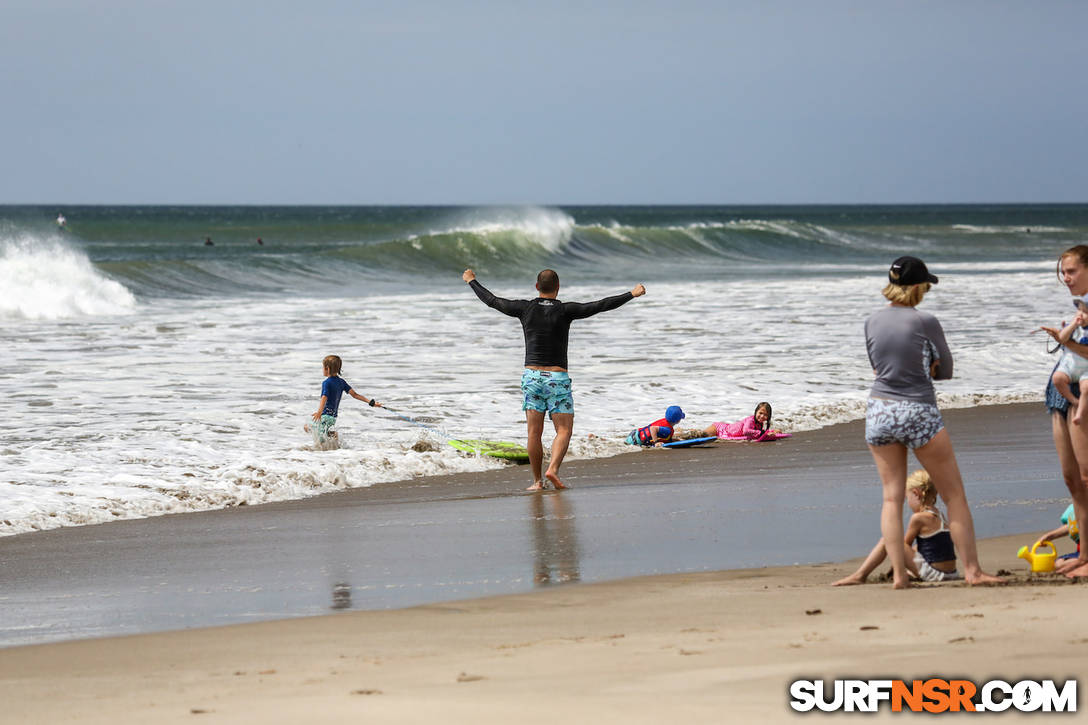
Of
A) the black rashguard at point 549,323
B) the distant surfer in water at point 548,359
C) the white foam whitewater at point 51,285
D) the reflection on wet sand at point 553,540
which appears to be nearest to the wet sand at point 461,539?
the reflection on wet sand at point 553,540

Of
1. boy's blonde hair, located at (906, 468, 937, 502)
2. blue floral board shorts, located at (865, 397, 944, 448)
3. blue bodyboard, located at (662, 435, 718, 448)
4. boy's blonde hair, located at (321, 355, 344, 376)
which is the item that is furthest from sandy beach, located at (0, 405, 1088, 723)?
blue bodyboard, located at (662, 435, 718, 448)

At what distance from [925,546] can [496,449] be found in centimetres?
549

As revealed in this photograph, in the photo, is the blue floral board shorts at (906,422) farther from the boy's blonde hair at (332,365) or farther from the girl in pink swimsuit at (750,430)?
the boy's blonde hair at (332,365)

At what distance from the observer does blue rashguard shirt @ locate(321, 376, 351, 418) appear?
1099 cm

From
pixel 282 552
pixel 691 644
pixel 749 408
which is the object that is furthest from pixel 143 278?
pixel 691 644

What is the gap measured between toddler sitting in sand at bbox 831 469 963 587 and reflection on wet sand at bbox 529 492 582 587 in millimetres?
1421

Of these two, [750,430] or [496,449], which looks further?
[750,430]

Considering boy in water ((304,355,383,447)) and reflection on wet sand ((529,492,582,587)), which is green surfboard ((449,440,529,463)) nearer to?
boy in water ((304,355,383,447))

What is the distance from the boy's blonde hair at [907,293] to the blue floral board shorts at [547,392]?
4.31 m

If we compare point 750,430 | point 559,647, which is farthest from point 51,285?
point 559,647

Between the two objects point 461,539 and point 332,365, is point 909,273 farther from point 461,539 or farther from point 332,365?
point 332,365

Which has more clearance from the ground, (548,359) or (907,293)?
(907,293)

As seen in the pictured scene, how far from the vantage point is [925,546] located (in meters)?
6.01

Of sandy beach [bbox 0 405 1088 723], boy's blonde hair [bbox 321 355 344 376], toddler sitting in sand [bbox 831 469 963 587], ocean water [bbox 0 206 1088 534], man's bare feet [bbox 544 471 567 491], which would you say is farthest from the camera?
boy's blonde hair [bbox 321 355 344 376]
